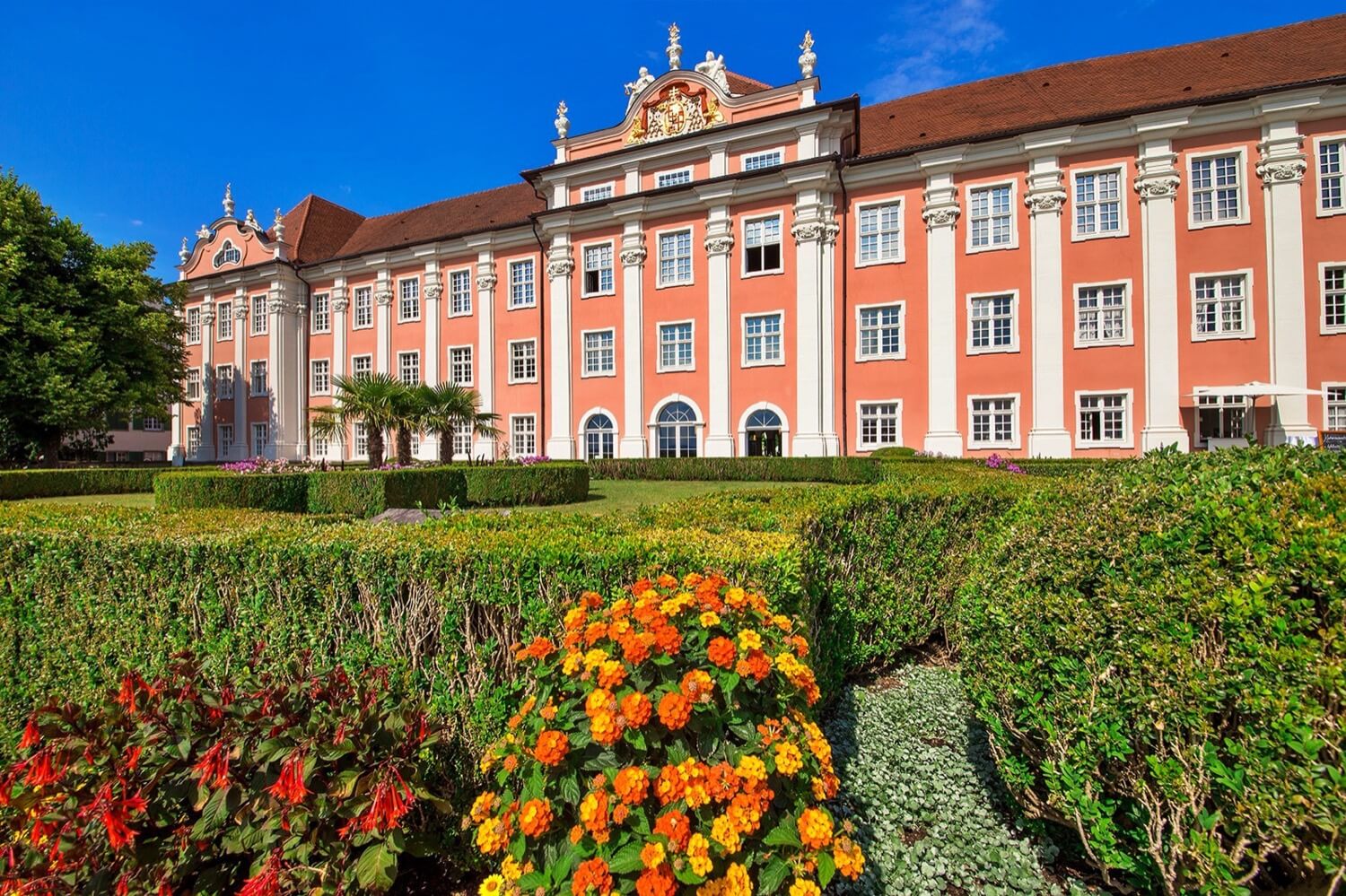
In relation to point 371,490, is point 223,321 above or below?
above

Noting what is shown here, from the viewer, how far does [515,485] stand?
594 inches

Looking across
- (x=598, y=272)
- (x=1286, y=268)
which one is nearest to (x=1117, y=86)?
(x=1286, y=268)

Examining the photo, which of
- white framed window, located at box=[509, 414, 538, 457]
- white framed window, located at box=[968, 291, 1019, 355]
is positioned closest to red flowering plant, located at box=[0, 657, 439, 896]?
white framed window, located at box=[968, 291, 1019, 355]

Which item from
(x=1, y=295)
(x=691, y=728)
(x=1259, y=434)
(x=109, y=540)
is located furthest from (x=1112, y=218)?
(x=1, y=295)

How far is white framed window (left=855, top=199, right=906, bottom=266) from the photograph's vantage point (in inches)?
899

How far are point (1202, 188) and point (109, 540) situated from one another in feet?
92.2

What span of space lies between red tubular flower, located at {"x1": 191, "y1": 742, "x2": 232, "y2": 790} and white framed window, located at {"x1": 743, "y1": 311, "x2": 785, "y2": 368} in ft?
75.7

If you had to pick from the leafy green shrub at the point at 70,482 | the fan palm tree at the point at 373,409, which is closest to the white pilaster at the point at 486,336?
the fan palm tree at the point at 373,409

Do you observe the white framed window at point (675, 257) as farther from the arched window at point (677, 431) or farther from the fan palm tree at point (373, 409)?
the fan palm tree at point (373, 409)

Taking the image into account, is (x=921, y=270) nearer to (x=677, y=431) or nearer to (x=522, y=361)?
(x=677, y=431)

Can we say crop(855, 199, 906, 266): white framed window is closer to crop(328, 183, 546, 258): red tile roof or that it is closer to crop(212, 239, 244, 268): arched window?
crop(328, 183, 546, 258): red tile roof

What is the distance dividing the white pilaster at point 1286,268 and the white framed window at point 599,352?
2343 cm

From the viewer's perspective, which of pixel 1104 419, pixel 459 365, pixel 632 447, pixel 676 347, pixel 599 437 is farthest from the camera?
pixel 459 365

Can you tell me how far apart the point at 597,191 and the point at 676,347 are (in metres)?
8.55
